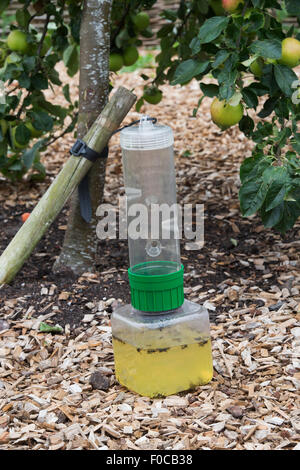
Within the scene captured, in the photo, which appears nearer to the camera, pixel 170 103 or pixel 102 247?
pixel 102 247

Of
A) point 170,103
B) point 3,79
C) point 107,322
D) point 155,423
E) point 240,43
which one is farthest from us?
point 170,103

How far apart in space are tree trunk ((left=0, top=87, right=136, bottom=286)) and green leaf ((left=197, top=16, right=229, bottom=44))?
0.48 meters

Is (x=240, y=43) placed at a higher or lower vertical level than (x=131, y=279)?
higher

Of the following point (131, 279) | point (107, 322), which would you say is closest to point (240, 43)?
point (131, 279)

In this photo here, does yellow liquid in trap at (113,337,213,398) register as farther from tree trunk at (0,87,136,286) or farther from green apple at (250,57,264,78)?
green apple at (250,57,264,78)

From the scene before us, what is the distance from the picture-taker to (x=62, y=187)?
9.08 ft

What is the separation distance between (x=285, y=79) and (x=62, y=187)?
3.13 ft

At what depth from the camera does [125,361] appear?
2270 mm

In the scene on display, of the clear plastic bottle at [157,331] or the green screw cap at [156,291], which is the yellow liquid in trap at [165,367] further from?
the green screw cap at [156,291]

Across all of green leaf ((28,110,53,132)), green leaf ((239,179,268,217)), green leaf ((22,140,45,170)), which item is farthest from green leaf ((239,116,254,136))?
green leaf ((22,140,45,170))

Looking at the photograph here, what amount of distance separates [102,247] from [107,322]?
69 cm

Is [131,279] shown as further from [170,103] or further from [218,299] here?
[170,103]

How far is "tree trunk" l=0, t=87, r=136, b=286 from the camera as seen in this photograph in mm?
2748

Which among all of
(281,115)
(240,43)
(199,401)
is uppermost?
(240,43)
